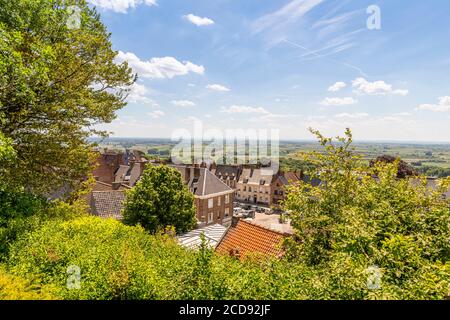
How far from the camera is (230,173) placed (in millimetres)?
66312

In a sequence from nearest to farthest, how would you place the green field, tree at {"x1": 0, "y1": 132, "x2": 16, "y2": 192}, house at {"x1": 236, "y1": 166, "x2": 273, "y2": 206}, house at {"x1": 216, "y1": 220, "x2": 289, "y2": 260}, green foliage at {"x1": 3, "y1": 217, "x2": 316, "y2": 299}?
green foliage at {"x1": 3, "y1": 217, "x2": 316, "y2": 299} → tree at {"x1": 0, "y1": 132, "x2": 16, "y2": 192} → house at {"x1": 216, "y1": 220, "x2": 289, "y2": 260} → the green field → house at {"x1": 236, "y1": 166, "x2": 273, "y2": 206}

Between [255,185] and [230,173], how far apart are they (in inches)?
289

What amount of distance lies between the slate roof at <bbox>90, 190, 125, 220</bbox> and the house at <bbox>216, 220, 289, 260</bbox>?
14.0 metres

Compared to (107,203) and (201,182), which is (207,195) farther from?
(107,203)

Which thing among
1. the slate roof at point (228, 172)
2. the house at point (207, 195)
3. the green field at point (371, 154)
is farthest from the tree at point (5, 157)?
the slate roof at point (228, 172)

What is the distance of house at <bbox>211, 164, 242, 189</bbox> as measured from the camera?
2576 inches

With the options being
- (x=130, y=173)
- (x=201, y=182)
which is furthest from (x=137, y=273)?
(x=130, y=173)

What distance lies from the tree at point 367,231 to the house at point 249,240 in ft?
9.81

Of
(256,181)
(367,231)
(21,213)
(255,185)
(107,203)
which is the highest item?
(367,231)

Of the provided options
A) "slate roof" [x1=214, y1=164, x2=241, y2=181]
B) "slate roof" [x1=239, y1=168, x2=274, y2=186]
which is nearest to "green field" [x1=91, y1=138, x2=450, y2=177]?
"slate roof" [x1=239, y1=168, x2=274, y2=186]

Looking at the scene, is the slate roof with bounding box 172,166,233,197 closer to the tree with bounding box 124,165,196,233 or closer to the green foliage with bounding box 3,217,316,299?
the tree with bounding box 124,165,196,233
